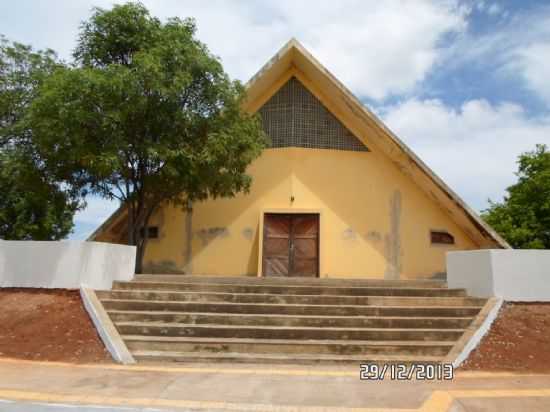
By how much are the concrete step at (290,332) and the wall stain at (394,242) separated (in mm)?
5841

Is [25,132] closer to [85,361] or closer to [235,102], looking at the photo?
[235,102]

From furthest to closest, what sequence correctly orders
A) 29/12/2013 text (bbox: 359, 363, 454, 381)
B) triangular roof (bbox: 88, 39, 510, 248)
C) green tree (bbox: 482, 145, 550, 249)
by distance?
green tree (bbox: 482, 145, 550, 249), triangular roof (bbox: 88, 39, 510, 248), 29/12/2013 text (bbox: 359, 363, 454, 381)

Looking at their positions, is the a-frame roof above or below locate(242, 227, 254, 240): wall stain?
above

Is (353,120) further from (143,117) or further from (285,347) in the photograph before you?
(285,347)

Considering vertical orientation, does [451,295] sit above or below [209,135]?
below

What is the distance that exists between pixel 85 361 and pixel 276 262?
7127mm

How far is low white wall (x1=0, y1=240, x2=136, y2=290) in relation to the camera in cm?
754

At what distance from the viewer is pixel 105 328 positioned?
6434 mm

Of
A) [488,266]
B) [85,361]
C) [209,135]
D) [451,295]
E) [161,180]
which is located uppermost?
[209,135]

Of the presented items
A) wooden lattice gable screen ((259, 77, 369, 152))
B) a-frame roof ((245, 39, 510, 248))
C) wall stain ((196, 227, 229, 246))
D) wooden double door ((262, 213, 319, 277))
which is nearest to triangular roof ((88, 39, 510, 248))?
a-frame roof ((245, 39, 510, 248))

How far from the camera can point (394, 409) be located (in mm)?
4148

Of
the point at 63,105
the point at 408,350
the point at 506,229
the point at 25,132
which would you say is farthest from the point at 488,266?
the point at 506,229

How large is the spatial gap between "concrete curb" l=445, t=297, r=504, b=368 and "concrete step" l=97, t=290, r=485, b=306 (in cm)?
46

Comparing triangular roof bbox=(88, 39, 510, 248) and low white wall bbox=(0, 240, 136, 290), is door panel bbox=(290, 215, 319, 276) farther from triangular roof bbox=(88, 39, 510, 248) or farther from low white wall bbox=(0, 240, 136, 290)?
low white wall bbox=(0, 240, 136, 290)
